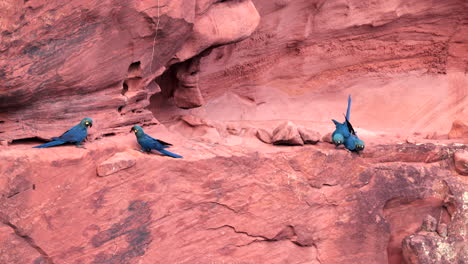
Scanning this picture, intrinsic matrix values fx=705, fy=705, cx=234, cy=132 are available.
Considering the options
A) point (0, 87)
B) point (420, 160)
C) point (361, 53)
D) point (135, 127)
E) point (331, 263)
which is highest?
point (0, 87)

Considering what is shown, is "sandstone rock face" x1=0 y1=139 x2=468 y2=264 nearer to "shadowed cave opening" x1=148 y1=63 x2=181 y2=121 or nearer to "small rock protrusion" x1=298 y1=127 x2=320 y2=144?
"small rock protrusion" x1=298 y1=127 x2=320 y2=144

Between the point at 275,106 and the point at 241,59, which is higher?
the point at 241,59

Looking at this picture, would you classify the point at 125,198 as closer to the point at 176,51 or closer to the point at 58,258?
the point at 58,258

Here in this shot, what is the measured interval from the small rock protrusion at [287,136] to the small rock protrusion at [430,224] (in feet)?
3.45

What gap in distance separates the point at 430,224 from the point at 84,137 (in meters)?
2.50

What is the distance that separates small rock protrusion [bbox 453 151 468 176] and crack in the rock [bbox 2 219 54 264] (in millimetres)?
2865

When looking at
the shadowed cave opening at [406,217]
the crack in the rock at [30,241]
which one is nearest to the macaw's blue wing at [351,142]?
the shadowed cave opening at [406,217]

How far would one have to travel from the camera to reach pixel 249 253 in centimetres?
467

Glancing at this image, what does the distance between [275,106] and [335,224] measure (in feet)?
4.95

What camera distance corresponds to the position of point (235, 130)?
5.23 m

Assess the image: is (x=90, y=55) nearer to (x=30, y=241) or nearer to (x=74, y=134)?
(x=74, y=134)

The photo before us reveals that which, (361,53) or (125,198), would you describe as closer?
(125,198)

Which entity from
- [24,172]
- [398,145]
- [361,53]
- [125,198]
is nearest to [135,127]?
[125,198]

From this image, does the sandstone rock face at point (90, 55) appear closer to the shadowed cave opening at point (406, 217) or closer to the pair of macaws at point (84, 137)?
the pair of macaws at point (84, 137)
